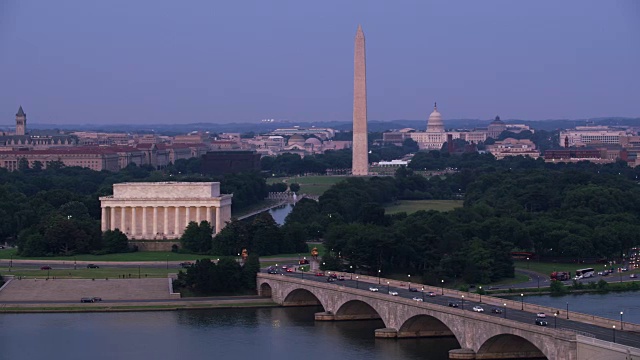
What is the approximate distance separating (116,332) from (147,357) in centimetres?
556

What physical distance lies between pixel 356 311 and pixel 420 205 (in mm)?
66368

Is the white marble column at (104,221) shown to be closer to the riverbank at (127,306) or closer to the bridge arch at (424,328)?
the riverbank at (127,306)

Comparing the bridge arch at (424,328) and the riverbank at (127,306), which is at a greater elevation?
the bridge arch at (424,328)

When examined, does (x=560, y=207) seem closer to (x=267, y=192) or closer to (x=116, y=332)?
(x=267, y=192)

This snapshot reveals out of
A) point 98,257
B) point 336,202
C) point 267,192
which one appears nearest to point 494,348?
point 98,257

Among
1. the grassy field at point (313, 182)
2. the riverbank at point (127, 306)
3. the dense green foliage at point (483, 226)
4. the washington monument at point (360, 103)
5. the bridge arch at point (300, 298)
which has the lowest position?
the grassy field at point (313, 182)

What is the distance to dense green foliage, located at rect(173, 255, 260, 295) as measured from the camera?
2916 inches

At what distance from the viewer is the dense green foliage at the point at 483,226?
78.6m

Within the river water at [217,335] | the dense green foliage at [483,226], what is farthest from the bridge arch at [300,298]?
the dense green foliage at [483,226]

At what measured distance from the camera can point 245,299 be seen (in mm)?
73188

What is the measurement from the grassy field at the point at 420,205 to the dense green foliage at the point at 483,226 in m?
1.47

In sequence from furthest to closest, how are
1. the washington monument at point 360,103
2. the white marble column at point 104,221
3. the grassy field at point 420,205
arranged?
the washington monument at point 360,103
the grassy field at point 420,205
the white marble column at point 104,221

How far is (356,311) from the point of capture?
67312 mm

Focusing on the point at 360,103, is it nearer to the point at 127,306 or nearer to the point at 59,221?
the point at 59,221
